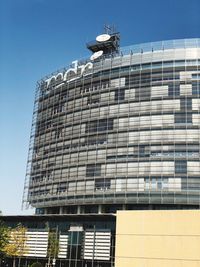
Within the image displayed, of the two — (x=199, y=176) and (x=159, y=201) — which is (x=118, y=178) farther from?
(x=199, y=176)

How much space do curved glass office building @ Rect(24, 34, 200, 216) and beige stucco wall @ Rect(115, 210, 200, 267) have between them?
2441 cm

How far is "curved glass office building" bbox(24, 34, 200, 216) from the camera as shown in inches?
3221

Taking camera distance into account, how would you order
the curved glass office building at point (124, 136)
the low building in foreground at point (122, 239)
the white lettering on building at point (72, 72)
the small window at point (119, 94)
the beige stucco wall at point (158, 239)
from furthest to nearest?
the white lettering on building at point (72, 72), the small window at point (119, 94), the curved glass office building at point (124, 136), the low building in foreground at point (122, 239), the beige stucco wall at point (158, 239)

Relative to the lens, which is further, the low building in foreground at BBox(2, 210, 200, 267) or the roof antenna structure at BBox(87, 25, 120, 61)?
the roof antenna structure at BBox(87, 25, 120, 61)

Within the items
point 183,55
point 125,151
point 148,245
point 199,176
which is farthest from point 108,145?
point 148,245

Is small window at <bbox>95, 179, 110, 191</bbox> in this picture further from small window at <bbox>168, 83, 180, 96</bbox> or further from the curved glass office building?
small window at <bbox>168, 83, 180, 96</bbox>

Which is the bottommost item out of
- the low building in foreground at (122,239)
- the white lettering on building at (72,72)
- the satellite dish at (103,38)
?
the low building in foreground at (122,239)

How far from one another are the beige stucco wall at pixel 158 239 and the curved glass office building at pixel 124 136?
2441cm

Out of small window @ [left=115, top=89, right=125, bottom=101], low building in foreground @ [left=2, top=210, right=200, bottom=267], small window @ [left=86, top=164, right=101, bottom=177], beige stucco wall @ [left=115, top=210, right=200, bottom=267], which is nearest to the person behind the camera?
beige stucco wall @ [left=115, top=210, right=200, bottom=267]

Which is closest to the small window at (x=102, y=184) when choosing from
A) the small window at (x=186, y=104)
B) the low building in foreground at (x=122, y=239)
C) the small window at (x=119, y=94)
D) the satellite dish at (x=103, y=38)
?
the low building in foreground at (x=122, y=239)

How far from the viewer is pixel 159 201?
80.3 m

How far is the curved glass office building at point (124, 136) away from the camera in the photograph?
81.8 meters

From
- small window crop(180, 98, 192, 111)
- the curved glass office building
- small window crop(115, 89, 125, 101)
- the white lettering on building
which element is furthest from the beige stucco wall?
the white lettering on building

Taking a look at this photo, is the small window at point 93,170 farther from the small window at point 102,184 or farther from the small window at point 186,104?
the small window at point 186,104
